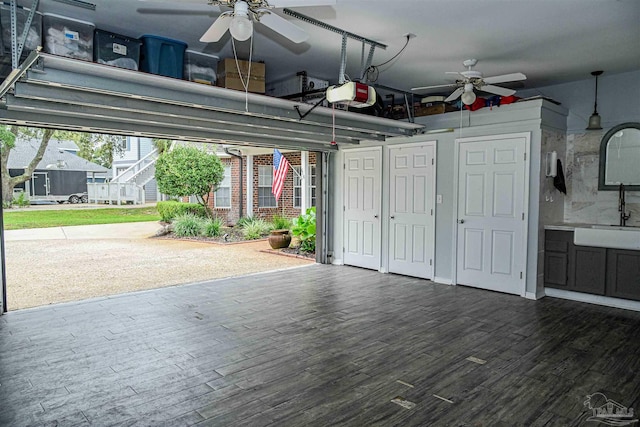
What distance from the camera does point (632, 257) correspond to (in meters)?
4.93

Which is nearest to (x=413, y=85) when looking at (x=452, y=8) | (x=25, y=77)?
(x=452, y=8)

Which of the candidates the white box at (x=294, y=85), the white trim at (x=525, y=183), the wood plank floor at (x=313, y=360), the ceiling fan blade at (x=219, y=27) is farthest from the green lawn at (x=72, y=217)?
the ceiling fan blade at (x=219, y=27)

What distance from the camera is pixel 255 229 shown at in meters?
11.2

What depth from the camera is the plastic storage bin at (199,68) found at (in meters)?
4.10

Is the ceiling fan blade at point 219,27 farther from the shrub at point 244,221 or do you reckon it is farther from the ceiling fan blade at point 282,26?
the shrub at point 244,221

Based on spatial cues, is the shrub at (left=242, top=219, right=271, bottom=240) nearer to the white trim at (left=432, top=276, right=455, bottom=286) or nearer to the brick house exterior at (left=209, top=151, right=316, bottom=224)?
the brick house exterior at (left=209, top=151, right=316, bottom=224)

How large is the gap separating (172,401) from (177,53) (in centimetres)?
294

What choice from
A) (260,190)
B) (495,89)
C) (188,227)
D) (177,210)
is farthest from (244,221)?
(495,89)

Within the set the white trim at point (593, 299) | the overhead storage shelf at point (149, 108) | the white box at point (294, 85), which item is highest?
the white box at point (294, 85)

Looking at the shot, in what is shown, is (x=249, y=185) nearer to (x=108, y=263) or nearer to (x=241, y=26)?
(x=108, y=263)

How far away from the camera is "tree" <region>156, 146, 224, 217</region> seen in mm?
11281

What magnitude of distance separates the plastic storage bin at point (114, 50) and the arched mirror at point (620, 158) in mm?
5721

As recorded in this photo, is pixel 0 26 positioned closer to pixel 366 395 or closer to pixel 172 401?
pixel 172 401

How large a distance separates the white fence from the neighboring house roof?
1.35 metres
